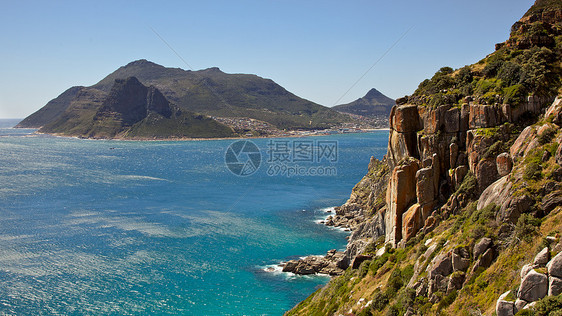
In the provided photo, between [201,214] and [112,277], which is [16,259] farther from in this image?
[201,214]

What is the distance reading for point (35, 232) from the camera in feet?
264

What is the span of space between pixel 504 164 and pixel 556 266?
11.7m

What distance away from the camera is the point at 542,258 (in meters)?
18.6

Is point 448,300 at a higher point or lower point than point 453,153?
lower

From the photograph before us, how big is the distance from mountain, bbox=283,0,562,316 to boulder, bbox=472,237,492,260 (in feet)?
0.23

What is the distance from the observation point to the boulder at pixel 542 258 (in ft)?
60.6

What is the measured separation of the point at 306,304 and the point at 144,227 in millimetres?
50904

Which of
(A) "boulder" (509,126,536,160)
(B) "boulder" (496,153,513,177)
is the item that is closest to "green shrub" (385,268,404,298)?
(B) "boulder" (496,153,513,177)

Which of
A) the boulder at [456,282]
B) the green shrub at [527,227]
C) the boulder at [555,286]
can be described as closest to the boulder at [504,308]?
the boulder at [555,286]

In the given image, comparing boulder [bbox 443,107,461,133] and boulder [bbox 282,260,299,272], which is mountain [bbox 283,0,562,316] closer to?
boulder [bbox 443,107,461,133]

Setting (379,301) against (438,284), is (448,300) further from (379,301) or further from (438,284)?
(379,301)

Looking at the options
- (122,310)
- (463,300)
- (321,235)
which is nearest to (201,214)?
(321,235)

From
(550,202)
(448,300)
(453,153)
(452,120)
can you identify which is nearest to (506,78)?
(452,120)

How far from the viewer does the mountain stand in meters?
21.2
